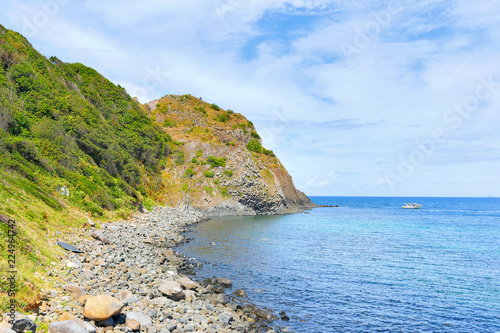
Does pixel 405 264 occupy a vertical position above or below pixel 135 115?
below

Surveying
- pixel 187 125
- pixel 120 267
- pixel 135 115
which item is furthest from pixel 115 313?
pixel 187 125

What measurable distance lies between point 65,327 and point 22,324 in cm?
106

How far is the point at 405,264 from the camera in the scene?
94.9 feet

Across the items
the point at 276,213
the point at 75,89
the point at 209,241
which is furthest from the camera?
the point at 276,213

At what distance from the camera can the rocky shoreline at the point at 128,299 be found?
9734 millimetres

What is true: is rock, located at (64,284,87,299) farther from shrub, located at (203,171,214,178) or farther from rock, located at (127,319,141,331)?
shrub, located at (203,171,214,178)

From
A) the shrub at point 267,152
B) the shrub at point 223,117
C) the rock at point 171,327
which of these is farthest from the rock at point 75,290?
the shrub at point 223,117

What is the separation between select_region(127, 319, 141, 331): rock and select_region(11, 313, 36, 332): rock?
10.8 feet

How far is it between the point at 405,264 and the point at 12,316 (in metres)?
30.7

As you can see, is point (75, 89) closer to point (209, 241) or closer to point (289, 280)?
point (209, 241)

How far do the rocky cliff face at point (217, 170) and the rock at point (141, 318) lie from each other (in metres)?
55.3

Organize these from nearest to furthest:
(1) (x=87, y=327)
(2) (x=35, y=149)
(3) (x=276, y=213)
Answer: (1) (x=87, y=327) → (2) (x=35, y=149) → (3) (x=276, y=213)

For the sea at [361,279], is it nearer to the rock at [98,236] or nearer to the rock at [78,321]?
the rock at [98,236]

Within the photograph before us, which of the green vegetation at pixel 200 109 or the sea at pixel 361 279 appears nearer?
the sea at pixel 361 279
